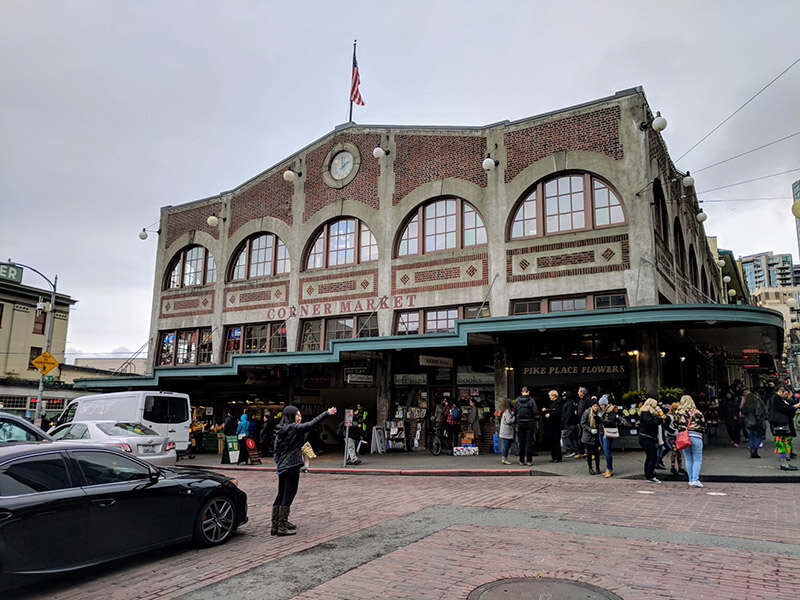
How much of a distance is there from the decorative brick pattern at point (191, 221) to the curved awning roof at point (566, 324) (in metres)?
8.04

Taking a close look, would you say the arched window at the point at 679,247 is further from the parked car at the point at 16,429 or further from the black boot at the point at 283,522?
the parked car at the point at 16,429

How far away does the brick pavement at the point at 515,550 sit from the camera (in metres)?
5.71

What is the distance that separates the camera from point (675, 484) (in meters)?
11.6

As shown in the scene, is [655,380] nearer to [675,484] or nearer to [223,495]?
[675,484]

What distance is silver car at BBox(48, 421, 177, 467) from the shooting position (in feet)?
44.9

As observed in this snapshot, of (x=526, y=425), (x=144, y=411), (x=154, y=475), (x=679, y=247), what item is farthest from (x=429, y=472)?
A: (x=679, y=247)

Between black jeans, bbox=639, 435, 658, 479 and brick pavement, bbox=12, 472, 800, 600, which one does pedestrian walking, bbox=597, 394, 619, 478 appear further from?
brick pavement, bbox=12, 472, 800, 600

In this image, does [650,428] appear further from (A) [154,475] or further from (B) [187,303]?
(B) [187,303]

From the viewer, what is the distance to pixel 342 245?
2297 centimetres

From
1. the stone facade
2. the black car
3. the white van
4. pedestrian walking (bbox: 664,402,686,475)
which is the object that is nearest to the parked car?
the black car

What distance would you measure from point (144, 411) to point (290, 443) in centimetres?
1188

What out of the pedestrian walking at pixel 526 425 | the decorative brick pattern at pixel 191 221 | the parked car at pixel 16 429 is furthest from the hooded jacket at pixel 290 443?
the decorative brick pattern at pixel 191 221

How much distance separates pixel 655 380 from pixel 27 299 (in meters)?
43.9

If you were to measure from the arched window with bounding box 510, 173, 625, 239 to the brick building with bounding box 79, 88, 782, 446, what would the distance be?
0.15 ft
